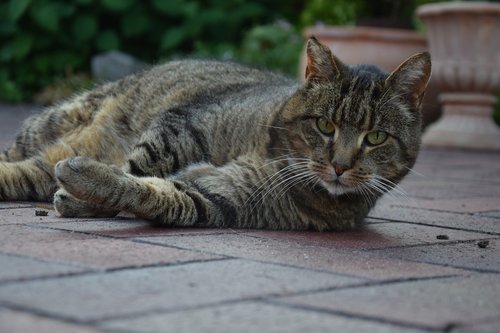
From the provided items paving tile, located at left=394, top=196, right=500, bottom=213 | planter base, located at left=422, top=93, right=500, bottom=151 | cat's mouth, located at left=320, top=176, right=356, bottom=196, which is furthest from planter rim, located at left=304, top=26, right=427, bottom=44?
cat's mouth, located at left=320, top=176, right=356, bottom=196

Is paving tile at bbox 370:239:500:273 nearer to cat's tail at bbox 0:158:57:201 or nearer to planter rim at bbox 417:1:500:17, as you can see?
cat's tail at bbox 0:158:57:201

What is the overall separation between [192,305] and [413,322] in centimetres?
52

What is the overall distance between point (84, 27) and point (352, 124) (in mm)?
7427

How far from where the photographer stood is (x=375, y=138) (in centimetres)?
373

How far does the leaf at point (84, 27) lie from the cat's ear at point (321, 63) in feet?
23.4

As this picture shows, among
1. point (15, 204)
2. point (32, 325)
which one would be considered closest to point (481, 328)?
point (32, 325)

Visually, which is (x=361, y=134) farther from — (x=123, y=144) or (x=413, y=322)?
(x=413, y=322)

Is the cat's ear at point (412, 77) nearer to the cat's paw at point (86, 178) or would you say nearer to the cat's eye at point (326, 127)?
the cat's eye at point (326, 127)

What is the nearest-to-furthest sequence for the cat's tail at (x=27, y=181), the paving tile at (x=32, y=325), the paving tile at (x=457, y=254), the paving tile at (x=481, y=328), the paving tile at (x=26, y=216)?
the paving tile at (x=32, y=325) < the paving tile at (x=481, y=328) < the paving tile at (x=457, y=254) < the paving tile at (x=26, y=216) < the cat's tail at (x=27, y=181)

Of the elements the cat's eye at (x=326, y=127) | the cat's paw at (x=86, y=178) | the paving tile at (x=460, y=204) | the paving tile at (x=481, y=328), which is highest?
the cat's eye at (x=326, y=127)

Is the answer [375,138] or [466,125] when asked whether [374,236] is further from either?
[466,125]

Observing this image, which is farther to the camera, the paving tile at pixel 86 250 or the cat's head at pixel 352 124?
the cat's head at pixel 352 124

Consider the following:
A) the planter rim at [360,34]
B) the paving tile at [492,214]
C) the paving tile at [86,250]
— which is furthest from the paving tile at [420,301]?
the planter rim at [360,34]

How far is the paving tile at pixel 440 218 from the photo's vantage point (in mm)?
4082
